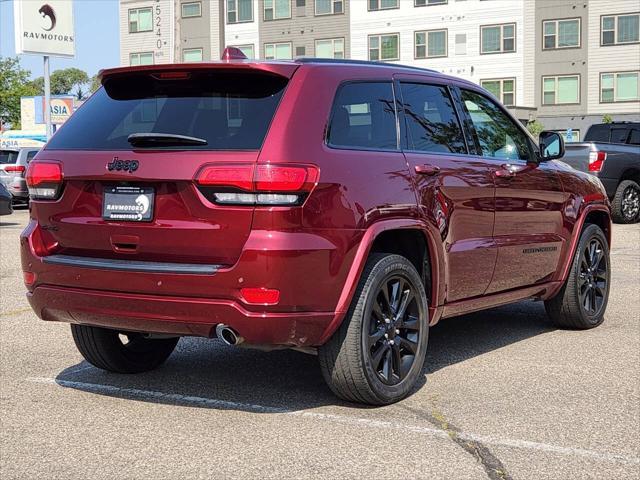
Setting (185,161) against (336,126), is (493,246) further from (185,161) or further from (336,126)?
(185,161)

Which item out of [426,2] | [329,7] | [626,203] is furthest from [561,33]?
[626,203]

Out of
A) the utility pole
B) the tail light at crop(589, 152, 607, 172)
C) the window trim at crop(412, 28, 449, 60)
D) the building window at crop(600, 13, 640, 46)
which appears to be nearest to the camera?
the tail light at crop(589, 152, 607, 172)

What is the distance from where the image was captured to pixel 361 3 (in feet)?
172

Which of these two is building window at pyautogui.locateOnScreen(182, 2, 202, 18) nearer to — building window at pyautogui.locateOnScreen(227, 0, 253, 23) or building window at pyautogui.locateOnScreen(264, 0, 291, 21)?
building window at pyautogui.locateOnScreen(227, 0, 253, 23)

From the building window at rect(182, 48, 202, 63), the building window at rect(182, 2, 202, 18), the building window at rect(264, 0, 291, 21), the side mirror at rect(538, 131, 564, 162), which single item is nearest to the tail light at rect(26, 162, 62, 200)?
the side mirror at rect(538, 131, 564, 162)

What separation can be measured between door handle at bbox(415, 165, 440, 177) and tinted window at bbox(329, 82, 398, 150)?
18 centimetres

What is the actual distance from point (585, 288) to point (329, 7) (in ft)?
159

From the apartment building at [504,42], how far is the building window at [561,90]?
5cm

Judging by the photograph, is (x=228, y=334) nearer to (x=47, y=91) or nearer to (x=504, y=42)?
(x=47, y=91)

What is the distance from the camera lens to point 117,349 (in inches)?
217

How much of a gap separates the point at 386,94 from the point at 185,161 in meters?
1.38

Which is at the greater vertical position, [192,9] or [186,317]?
[192,9]

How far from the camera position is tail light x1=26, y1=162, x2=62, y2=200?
15.7 feet

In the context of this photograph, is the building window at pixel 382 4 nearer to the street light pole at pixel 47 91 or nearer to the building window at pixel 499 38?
the building window at pixel 499 38
